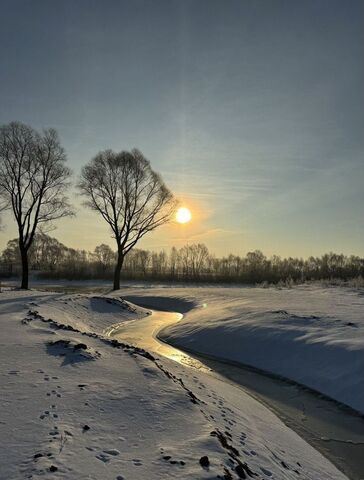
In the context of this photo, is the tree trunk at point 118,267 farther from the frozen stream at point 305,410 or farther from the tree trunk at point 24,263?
the frozen stream at point 305,410

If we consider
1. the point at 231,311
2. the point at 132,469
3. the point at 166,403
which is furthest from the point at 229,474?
the point at 231,311

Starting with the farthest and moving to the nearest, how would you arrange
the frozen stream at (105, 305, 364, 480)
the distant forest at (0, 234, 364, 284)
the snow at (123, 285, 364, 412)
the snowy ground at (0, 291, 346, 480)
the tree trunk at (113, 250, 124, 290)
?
the distant forest at (0, 234, 364, 284), the tree trunk at (113, 250, 124, 290), the snow at (123, 285, 364, 412), the frozen stream at (105, 305, 364, 480), the snowy ground at (0, 291, 346, 480)

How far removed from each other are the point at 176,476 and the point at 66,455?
131 centimetres

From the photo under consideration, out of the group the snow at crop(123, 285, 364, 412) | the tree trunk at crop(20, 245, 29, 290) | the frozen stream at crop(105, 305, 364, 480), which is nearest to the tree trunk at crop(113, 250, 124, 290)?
the tree trunk at crop(20, 245, 29, 290)

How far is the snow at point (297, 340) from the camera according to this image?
11156 mm

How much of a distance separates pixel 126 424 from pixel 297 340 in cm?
913

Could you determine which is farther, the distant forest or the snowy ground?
the distant forest

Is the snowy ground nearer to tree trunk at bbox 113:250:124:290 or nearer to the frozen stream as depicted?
the frozen stream

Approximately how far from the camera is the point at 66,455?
498 centimetres

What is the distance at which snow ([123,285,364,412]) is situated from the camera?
36.6 feet

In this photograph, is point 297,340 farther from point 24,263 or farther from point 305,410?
point 24,263

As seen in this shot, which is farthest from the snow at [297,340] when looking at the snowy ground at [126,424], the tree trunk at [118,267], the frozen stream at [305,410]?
Answer: the tree trunk at [118,267]

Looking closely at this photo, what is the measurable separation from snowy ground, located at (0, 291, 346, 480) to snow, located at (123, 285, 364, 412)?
2.49m

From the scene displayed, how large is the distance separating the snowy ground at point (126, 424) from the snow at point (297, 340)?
8.17 feet
